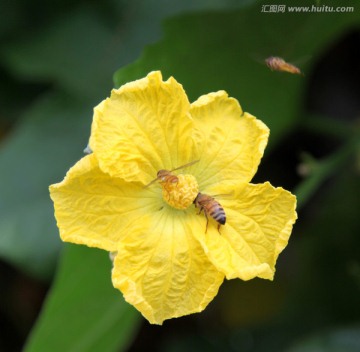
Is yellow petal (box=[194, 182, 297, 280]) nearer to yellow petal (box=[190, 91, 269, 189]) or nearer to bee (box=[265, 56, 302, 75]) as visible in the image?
yellow petal (box=[190, 91, 269, 189])

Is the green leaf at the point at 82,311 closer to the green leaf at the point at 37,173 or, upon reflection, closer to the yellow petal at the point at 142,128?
the green leaf at the point at 37,173

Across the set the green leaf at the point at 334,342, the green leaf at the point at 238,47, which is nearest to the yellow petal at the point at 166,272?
the green leaf at the point at 238,47

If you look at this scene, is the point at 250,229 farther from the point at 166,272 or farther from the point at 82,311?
the point at 82,311

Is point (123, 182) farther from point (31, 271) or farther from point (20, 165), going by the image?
point (20, 165)

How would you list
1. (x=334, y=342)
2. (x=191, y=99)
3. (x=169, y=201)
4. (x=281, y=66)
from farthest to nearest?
(x=334, y=342) < (x=191, y=99) < (x=281, y=66) < (x=169, y=201)

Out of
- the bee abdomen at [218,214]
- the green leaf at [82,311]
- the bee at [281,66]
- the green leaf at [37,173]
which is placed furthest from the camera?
the green leaf at [37,173]

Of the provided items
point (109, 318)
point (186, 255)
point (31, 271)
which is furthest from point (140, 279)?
point (31, 271)

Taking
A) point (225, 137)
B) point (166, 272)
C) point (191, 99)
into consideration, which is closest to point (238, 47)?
point (191, 99)
